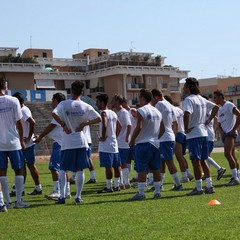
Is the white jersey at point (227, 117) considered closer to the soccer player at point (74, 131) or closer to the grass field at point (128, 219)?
the grass field at point (128, 219)

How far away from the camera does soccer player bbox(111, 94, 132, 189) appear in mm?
14938

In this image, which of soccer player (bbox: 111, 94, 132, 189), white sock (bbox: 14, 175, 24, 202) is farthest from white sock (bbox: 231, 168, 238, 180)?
white sock (bbox: 14, 175, 24, 202)

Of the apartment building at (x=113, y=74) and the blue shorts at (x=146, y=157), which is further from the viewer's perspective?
the apartment building at (x=113, y=74)

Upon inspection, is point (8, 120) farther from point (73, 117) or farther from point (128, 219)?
point (128, 219)

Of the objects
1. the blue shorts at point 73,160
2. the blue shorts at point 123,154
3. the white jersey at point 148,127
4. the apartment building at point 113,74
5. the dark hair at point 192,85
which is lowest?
the blue shorts at point 123,154

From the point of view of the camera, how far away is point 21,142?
10852mm

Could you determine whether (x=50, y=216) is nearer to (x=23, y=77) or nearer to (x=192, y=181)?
(x=192, y=181)

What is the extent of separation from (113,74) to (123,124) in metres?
76.3

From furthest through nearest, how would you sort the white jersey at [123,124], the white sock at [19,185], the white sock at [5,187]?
the white jersey at [123,124] < the white sock at [19,185] < the white sock at [5,187]

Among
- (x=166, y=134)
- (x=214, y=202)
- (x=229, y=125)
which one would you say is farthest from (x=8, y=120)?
(x=229, y=125)

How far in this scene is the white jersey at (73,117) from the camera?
10992 mm

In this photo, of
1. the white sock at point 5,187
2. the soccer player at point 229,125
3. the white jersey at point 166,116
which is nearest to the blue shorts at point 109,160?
the white jersey at point 166,116

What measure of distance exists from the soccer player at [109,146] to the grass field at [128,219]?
1.90 meters

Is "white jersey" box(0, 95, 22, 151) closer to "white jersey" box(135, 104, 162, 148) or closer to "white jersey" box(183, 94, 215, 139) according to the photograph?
"white jersey" box(135, 104, 162, 148)
